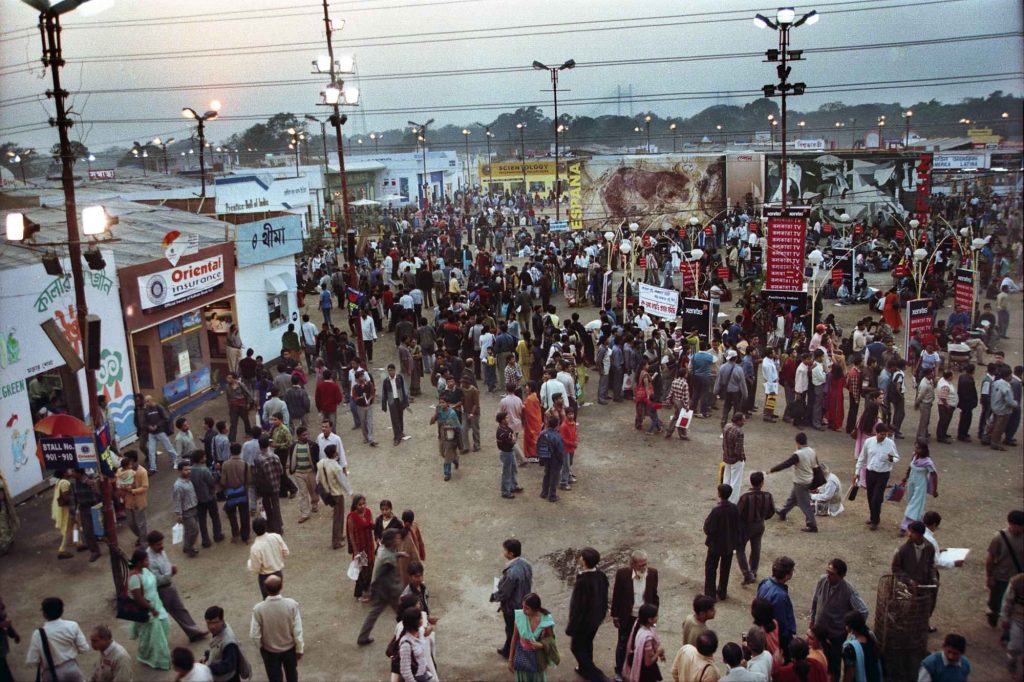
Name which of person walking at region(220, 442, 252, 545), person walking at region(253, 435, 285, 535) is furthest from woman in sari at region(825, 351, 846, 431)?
person walking at region(220, 442, 252, 545)

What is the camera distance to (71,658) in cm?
720

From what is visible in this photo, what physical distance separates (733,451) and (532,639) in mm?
4730

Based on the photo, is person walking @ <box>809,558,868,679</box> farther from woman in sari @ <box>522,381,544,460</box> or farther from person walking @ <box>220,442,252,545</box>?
person walking @ <box>220,442,252,545</box>

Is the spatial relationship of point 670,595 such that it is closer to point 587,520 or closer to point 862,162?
point 587,520

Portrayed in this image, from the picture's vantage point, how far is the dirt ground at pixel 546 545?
8.48m

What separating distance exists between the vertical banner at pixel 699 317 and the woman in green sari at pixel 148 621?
11.6 m

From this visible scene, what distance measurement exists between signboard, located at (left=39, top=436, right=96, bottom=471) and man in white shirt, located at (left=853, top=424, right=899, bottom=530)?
9.44 meters

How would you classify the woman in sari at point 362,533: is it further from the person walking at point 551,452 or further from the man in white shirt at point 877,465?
the man in white shirt at point 877,465

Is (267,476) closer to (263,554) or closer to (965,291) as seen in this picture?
(263,554)

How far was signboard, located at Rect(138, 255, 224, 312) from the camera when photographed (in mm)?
15969

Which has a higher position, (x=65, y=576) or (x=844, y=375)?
(x=844, y=375)

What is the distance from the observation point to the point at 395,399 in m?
14.1

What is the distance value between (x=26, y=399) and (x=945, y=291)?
73.8 ft

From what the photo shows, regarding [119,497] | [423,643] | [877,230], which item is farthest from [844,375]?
[877,230]
